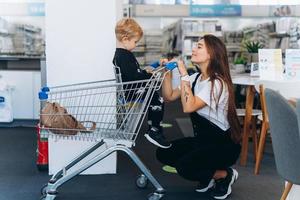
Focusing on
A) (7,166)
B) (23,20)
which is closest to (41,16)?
(23,20)

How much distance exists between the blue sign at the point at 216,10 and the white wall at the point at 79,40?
22.3 ft

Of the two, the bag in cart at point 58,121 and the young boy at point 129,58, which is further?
the young boy at point 129,58

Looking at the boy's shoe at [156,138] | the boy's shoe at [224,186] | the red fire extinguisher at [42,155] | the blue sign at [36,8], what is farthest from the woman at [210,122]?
the blue sign at [36,8]

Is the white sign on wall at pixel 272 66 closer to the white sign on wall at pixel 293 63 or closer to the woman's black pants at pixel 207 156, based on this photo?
the white sign on wall at pixel 293 63

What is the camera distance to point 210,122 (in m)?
2.96

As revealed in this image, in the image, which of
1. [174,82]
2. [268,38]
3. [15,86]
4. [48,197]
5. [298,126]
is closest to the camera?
[298,126]

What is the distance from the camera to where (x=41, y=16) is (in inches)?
372

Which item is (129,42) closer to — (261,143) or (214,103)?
(214,103)

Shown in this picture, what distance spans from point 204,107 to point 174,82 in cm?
53

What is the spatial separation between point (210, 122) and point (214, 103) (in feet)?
0.52

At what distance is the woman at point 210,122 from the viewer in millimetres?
2863

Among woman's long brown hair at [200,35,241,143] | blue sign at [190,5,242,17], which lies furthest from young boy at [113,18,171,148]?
Result: blue sign at [190,5,242,17]

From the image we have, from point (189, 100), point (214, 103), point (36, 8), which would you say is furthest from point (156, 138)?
point (36, 8)

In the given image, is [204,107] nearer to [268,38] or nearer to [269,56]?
[269,56]
